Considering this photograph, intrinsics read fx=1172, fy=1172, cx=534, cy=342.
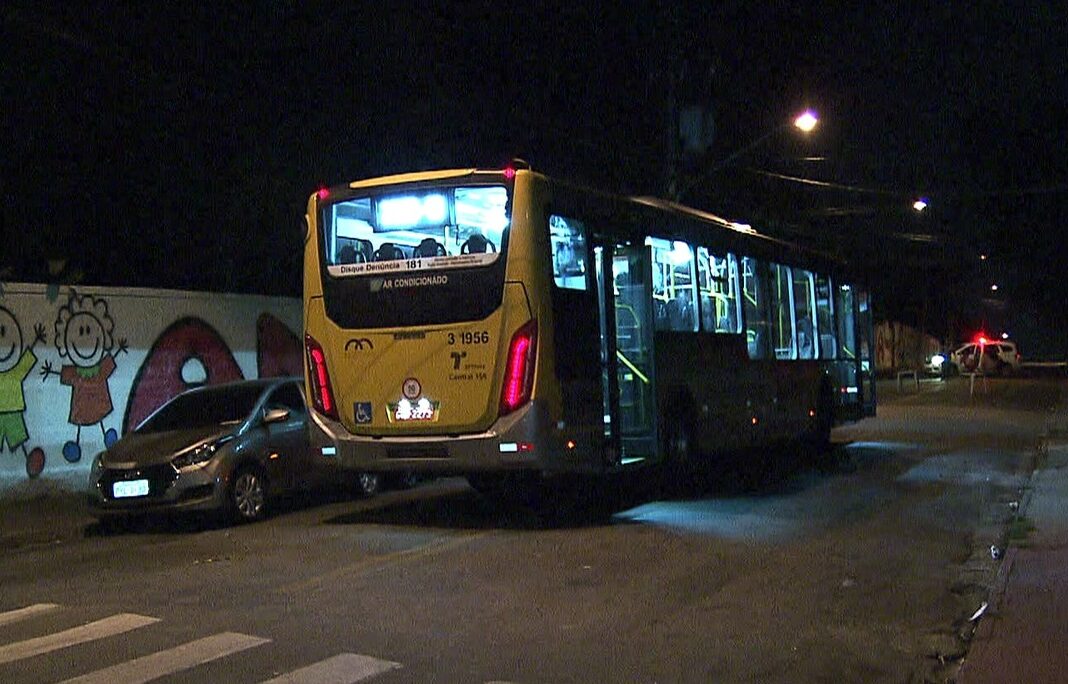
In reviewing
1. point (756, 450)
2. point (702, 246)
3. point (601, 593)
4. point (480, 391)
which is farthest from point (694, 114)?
point (601, 593)

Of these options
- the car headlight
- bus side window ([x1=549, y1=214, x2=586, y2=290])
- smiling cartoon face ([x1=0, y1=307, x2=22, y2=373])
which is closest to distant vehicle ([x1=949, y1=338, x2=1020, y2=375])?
bus side window ([x1=549, y1=214, x2=586, y2=290])

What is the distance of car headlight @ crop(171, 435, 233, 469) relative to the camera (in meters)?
12.4

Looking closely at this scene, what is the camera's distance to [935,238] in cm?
4250

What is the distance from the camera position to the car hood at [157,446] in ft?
40.9

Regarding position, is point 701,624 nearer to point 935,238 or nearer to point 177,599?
point 177,599

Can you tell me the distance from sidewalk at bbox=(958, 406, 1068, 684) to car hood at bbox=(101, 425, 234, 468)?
26.6ft

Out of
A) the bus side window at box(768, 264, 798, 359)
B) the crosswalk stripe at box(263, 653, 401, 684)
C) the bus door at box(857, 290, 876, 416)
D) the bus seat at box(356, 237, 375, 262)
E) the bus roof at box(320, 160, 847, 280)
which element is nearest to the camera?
the crosswalk stripe at box(263, 653, 401, 684)

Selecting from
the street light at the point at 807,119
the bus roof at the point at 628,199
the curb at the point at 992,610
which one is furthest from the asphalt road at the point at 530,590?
the street light at the point at 807,119

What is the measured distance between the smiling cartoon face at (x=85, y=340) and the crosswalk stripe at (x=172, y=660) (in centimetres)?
911

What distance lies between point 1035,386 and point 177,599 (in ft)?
144

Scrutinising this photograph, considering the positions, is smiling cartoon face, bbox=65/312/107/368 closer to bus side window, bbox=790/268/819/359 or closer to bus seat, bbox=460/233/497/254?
bus seat, bbox=460/233/497/254

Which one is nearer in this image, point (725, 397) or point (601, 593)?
point (601, 593)

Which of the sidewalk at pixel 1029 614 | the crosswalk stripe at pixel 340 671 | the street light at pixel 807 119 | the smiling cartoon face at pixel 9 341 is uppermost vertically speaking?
the street light at pixel 807 119

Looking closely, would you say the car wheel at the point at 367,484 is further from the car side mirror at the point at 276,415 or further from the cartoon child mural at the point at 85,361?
the cartoon child mural at the point at 85,361
